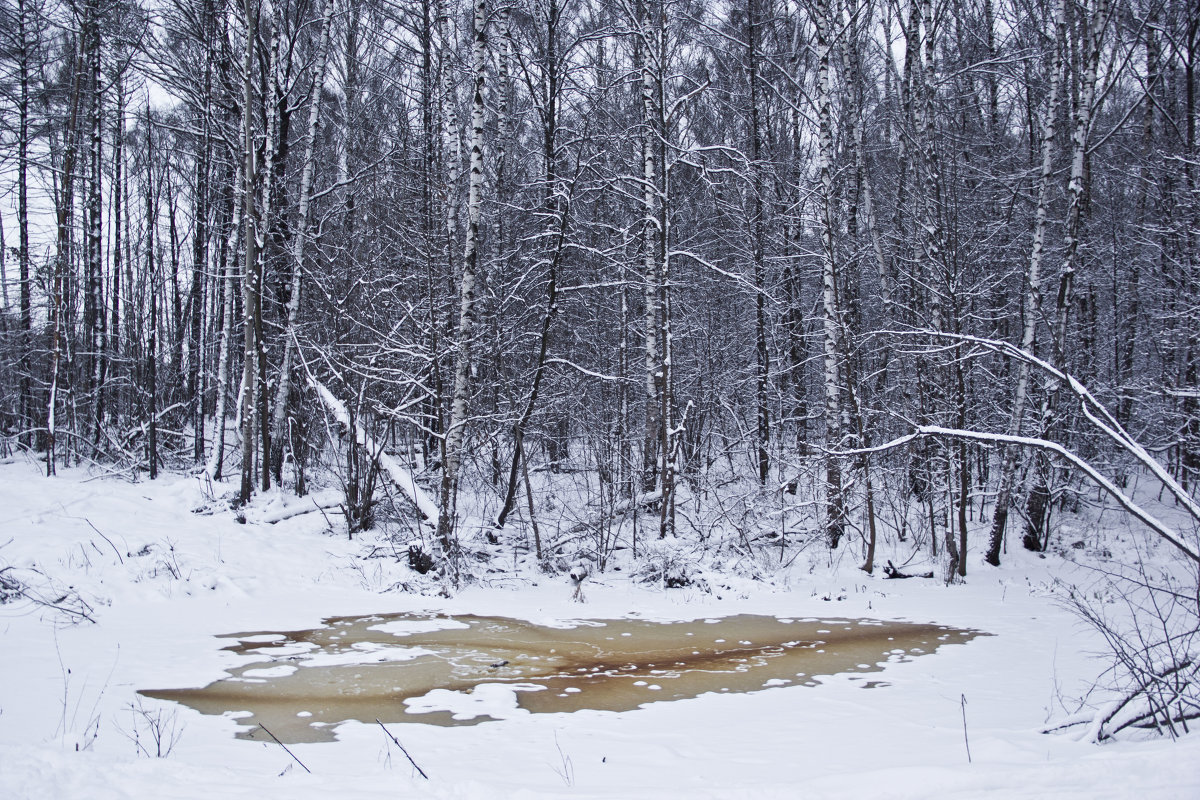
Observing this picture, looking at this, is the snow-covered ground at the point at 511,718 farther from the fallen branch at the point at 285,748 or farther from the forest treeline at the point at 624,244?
the forest treeline at the point at 624,244

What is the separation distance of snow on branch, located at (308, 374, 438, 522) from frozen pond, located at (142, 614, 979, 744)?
3.47 metres

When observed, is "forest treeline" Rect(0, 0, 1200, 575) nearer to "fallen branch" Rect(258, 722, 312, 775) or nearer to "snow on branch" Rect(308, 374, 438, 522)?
"snow on branch" Rect(308, 374, 438, 522)

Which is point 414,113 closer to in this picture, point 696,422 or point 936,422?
point 696,422

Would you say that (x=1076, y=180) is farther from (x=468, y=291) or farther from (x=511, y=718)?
(x=511, y=718)

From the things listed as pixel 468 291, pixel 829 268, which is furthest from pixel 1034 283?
pixel 468 291

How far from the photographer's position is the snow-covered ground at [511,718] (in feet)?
12.3

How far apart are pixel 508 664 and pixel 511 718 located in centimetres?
170

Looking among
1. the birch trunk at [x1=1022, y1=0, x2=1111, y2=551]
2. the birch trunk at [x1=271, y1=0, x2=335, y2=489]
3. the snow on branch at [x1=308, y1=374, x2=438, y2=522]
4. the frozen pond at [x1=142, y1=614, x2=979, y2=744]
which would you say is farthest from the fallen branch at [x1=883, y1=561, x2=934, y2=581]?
the birch trunk at [x1=271, y1=0, x2=335, y2=489]

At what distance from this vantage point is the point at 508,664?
7273 mm

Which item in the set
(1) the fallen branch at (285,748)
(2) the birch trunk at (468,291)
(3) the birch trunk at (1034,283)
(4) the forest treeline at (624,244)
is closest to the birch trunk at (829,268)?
(4) the forest treeline at (624,244)

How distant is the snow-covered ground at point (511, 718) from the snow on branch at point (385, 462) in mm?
1167

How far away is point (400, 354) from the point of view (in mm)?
14297

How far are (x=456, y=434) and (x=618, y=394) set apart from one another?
7108 mm

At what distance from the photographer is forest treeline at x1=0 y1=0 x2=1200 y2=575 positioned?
13.1m
